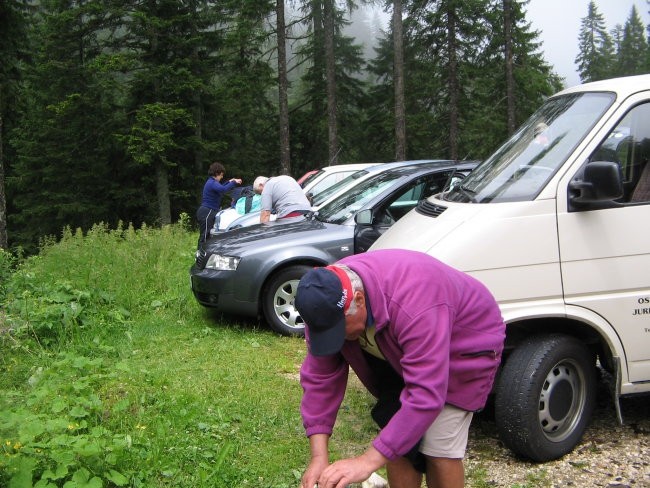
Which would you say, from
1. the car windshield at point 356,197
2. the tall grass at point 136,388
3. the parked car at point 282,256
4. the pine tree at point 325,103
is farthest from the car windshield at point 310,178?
the pine tree at point 325,103

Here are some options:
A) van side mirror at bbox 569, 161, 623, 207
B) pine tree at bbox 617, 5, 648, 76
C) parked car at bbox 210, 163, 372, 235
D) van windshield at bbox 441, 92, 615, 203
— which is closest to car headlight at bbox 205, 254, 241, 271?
van windshield at bbox 441, 92, 615, 203

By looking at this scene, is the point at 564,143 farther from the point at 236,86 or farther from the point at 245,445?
the point at 236,86

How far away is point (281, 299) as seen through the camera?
6.75m

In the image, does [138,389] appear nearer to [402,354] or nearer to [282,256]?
[282,256]

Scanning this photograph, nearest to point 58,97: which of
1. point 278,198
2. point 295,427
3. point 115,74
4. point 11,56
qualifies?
point 115,74

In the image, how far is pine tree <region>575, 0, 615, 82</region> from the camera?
187 feet

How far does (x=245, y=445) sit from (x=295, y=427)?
0.42 meters

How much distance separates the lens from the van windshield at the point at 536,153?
3881 millimetres

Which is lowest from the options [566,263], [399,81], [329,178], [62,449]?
[62,449]

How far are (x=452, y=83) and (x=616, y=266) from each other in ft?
99.6

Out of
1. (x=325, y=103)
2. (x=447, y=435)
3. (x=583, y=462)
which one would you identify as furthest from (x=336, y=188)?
(x=325, y=103)

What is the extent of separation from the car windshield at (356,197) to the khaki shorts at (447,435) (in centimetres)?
466

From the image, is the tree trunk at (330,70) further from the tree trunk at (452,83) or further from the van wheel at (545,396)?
the van wheel at (545,396)

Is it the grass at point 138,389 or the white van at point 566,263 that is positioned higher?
the white van at point 566,263
